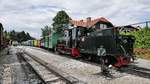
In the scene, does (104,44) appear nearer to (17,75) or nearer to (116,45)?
(116,45)

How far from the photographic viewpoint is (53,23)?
10012 cm

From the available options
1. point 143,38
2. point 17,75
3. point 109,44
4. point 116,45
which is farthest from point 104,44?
point 143,38

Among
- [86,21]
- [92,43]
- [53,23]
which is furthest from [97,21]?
[92,43]

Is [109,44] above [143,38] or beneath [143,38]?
beneath

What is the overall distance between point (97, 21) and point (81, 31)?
48843 mm

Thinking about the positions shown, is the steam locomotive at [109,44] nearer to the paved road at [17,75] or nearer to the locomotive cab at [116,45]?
the locomotive cab at [116,45]

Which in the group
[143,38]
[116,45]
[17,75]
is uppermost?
[143,38]

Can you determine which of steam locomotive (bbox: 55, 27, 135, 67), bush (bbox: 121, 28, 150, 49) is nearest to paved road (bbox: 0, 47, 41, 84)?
steam locomotive (bbox: 55, 27, 135, 67)

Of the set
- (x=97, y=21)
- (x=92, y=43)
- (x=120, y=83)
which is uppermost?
(x=97, y=21)

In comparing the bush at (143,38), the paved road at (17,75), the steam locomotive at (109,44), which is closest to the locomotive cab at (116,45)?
the steam locomotive at (109,44)

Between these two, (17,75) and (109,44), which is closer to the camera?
(17,75)

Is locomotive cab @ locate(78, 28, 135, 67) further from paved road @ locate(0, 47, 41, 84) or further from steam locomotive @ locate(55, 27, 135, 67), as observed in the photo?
paved road @ locate(0, 47, 41, 84)

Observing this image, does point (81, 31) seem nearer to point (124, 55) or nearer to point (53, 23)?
point (124, 55)

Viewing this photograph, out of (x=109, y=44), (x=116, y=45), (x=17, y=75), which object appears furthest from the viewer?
(x=109, y=44)
